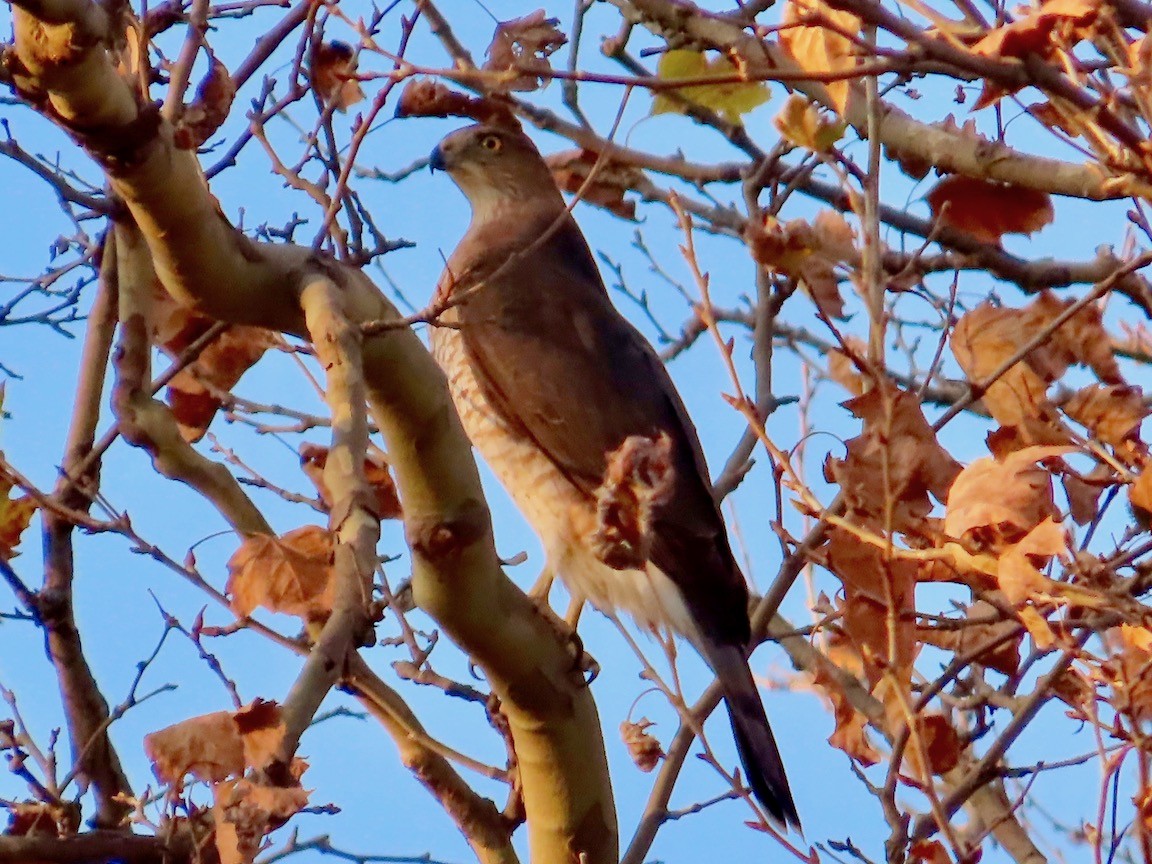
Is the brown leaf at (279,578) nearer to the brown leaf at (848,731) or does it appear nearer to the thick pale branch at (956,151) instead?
the brown leaf at (848,731)

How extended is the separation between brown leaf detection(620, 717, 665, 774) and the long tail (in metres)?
0.73

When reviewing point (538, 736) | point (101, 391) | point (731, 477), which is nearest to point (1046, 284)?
point (731, 477)

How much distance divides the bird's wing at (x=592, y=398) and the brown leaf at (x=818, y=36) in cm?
172

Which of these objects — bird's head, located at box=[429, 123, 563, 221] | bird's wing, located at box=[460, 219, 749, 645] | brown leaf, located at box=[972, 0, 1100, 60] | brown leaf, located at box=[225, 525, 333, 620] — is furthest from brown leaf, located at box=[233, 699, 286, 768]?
bird's head, located at box=[429, 123, 563, 221]

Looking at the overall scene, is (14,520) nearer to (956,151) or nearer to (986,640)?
(986,640)

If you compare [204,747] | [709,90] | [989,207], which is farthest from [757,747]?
[204,747]

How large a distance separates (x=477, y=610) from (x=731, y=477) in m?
1.12

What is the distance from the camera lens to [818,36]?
2078 mm

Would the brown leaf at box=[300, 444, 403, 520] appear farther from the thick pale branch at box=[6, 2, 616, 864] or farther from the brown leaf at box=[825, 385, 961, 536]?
the brown leaf at box=[825, 385, 961, 536]

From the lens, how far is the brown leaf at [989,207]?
2.58 metres

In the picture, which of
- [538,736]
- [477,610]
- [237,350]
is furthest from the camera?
[237,350]

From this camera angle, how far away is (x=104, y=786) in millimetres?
3287

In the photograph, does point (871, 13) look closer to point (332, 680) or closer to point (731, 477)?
point (332, 680)

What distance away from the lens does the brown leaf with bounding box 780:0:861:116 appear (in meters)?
1.94
